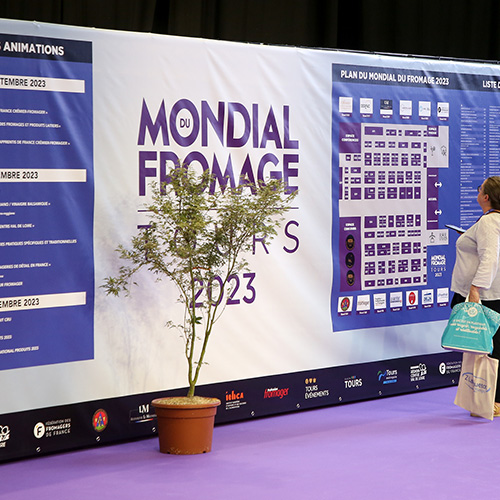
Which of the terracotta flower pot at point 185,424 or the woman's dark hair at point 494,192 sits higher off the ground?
the woman's dark hair at point 494,192

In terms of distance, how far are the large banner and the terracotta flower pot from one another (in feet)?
1.26

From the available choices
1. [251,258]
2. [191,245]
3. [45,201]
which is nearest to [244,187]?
[251,258]

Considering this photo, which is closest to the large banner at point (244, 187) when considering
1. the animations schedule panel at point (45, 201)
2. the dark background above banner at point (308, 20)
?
the animations schedule panel at point (45, 201)

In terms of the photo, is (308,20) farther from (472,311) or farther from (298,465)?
(298,465)

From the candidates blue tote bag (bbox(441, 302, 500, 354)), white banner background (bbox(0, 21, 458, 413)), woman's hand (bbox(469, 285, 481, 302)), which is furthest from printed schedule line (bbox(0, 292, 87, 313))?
woman's hand (bbox(469, 285, 481, 302))

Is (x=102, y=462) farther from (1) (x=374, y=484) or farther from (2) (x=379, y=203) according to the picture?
(2) (x=379, y=203)

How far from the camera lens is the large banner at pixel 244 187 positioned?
15.4ft

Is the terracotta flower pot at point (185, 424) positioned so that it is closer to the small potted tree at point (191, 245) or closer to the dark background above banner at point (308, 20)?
the small potted tree at point (191, 245)

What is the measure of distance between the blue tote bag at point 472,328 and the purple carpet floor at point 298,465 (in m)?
0.48

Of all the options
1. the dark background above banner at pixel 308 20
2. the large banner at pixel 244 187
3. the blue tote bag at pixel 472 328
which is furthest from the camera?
the dark background above banner at pixel 308 20

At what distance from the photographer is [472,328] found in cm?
535

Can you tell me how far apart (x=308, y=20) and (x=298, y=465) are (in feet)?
13.9

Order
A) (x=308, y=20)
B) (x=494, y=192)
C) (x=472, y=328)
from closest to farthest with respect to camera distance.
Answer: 1. (x=472, y=328)
2. (x=494, y=192)
3. (x=308, y=20)

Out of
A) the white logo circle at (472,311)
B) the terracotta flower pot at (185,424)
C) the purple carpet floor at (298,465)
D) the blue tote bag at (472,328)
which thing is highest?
the white logo circle at (472,311)
